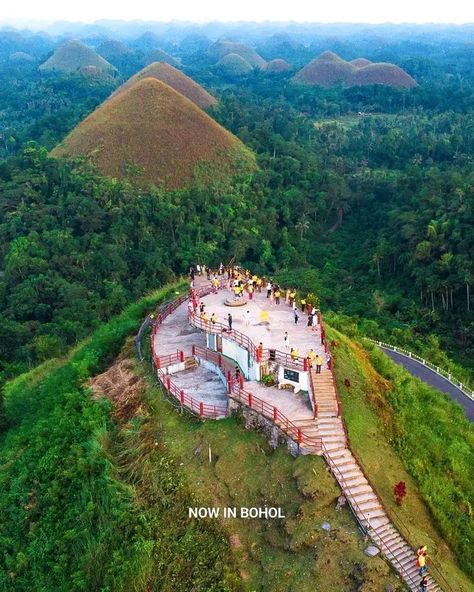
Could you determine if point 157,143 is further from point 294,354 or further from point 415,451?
point 415,451

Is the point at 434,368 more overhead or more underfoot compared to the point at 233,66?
more overhead

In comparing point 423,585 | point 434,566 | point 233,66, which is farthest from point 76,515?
point 233,66

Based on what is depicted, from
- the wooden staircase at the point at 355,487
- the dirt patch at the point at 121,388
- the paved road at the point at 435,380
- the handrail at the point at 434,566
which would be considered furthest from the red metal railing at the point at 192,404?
the paved road at the point at 435,380

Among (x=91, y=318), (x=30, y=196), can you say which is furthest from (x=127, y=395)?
(x=30, y=196)

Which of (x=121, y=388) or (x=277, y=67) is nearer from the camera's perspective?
(x=121, y=388)

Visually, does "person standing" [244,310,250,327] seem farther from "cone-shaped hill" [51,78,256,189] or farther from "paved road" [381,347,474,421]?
"cone-shaped hill" [51,78,256,189]

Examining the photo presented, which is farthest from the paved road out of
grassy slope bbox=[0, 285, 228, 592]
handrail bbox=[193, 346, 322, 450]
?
grassy slope bbox=[0, 285, 228, 592]
